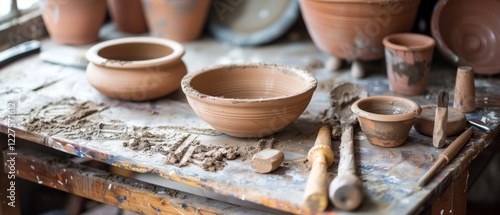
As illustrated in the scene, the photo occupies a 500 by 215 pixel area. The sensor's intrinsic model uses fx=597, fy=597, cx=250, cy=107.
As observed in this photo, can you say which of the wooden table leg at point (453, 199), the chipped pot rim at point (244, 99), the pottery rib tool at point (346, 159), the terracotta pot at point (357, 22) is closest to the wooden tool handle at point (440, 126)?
the wooden table leg at point (453, 199)

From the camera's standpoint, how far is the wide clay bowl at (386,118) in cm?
200

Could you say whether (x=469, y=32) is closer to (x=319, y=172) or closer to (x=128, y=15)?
(x=319, y=172)

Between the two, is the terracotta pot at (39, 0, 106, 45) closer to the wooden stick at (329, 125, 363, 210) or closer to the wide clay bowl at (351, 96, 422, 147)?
Answer: the wide clay bowl at (351, 96, 422, 147)

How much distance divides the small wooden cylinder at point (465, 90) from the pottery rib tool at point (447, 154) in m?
0.21

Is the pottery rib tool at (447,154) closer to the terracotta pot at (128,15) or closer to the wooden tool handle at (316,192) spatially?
the wooden tool handle at (316,192)

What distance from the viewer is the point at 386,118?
6.52 feet

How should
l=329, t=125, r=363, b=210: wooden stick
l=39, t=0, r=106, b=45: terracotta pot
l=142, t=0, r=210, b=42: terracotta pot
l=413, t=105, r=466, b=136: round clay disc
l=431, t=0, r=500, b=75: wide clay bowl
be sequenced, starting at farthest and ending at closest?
l=142, t=0, r=210, b=42: terracotta pot
l=39, t=0, r=106, b=45: terracotta pot
l=431, t=0, r=500, b=75: wide clay bowl
l=413, t=105, r=466, b=136: round clay disc
l=329, t=125, r=363, b=210: wooden stick

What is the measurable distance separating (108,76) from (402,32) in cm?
133

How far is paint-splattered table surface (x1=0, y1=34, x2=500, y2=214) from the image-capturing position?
5.99ft

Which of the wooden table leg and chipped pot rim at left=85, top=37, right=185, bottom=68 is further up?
chipped pot rim at left=85, top=37, right=185, bottom=68

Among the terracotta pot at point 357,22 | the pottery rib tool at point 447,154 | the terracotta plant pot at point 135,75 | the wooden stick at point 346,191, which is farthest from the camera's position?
the terracotta pot at point 357,22

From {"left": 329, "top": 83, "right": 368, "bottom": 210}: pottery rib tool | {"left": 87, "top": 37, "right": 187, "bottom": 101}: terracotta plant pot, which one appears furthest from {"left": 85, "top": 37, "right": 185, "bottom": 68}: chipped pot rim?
{"left": 329, "top": 83, "right": 368, "bottom": 210}: pottery rib tool

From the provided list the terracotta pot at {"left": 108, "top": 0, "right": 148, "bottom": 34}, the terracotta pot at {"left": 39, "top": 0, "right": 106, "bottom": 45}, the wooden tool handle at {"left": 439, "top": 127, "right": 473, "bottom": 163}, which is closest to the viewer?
the wooden tool handle at {"left": 439, "top": 127, "right": 473, "bottom": 163}

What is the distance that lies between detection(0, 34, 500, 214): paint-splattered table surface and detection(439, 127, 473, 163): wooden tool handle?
0.03 meters
